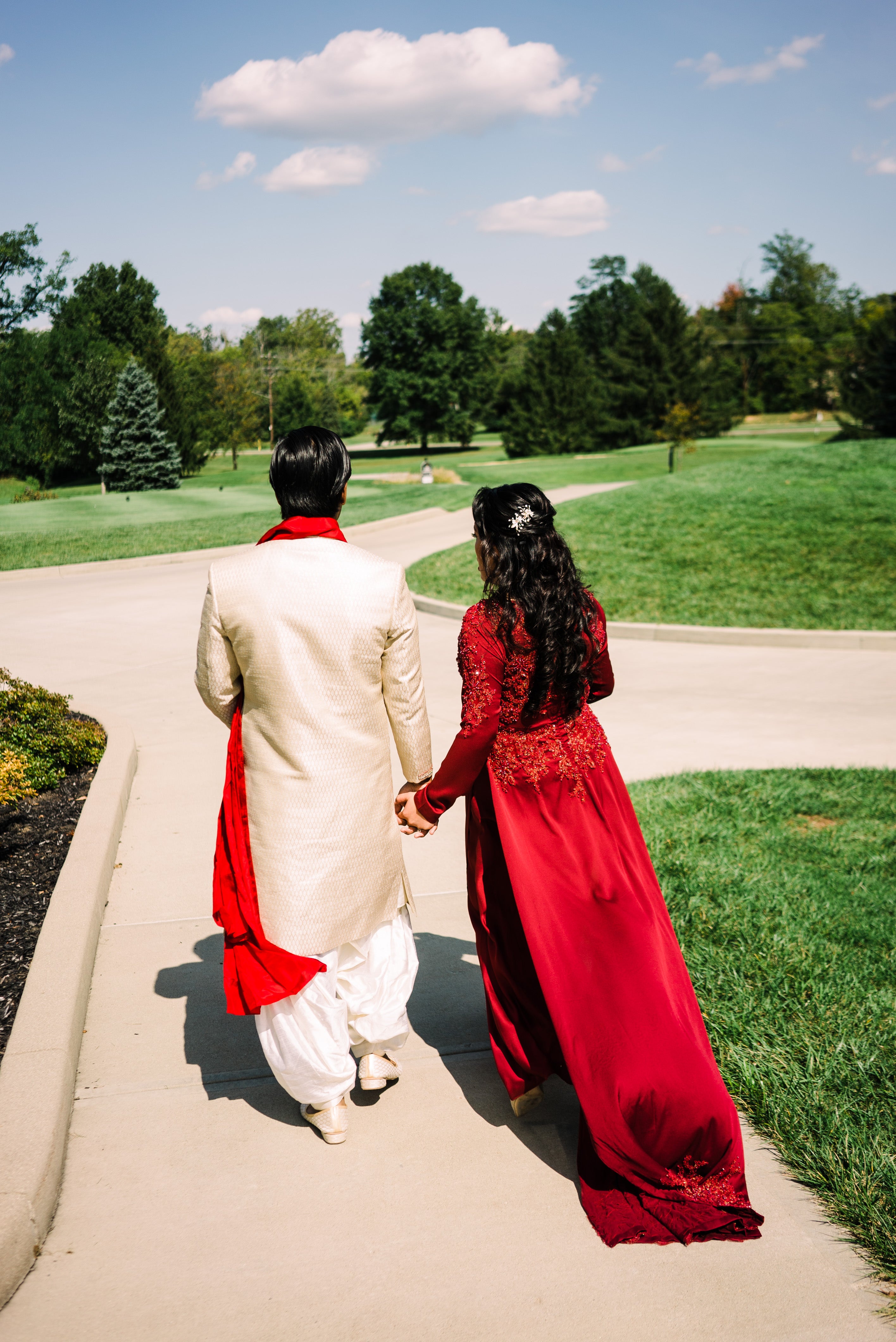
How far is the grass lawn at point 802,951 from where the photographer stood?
111 inches

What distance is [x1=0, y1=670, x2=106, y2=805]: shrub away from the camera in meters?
5.68

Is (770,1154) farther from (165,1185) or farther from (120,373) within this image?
(120,373)

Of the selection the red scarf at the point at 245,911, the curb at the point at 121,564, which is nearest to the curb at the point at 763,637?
the curb at the point at 121,564

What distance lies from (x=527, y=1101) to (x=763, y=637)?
27.1ft

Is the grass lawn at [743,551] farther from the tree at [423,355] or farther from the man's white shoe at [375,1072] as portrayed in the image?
the tree at [423,355]

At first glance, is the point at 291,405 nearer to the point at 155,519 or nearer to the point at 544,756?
the point at 155,519

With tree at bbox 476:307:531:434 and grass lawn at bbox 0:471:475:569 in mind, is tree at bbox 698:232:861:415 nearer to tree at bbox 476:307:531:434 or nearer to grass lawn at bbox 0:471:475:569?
tree at bbox 476:307:531:434

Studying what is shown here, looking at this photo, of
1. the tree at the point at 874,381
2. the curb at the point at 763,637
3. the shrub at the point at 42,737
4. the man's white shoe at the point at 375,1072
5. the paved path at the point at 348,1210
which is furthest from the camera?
the tree at the point at 874,381

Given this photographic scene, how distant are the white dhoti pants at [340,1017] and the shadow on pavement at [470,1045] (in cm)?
34

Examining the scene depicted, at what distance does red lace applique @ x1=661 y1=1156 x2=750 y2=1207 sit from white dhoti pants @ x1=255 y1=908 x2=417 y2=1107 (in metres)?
0.90

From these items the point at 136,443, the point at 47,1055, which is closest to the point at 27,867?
the point at 47,1055

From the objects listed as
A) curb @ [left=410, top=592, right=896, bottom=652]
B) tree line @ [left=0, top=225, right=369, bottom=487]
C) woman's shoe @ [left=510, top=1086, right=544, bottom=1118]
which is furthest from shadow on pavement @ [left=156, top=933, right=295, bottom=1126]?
curb @ [left=410, top=592, right=896, bottom=652]

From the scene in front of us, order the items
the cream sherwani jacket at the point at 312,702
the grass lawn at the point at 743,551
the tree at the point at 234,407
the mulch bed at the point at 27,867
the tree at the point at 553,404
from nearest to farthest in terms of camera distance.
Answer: the cream sherwani jacket at the point at 312,702 → the mulch bed at the point at 27,867 → the grass lawn at the point at 743,551 → the tree at the point at 234,407 → the tree at the point at 553,404

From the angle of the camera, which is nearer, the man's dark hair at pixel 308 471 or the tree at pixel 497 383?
the man's dark hair at pixel 308 471
